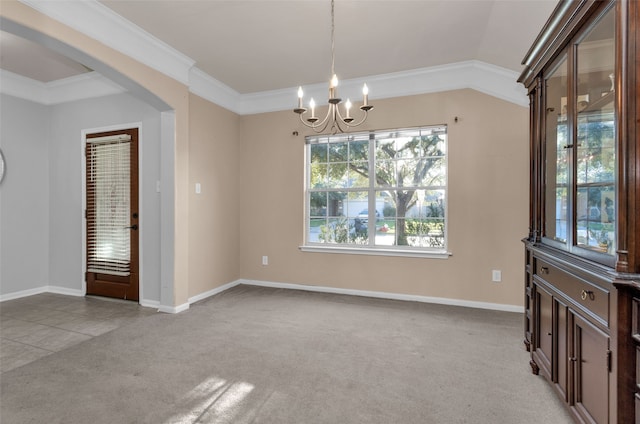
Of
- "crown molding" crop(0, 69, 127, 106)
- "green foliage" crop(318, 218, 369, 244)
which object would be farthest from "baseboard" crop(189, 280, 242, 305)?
"crown molding" crop(0, 69, 127, 106)

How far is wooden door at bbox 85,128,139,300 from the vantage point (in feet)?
13.2

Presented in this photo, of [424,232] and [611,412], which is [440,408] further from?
[424,232]

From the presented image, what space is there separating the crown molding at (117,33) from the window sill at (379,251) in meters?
2.62

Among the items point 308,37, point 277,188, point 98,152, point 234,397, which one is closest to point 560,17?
point 308,37

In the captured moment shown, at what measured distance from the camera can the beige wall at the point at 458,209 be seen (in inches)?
144

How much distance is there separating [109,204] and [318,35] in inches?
131

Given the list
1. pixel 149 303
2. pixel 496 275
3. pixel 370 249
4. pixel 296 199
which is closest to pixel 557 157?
pixel 496 275

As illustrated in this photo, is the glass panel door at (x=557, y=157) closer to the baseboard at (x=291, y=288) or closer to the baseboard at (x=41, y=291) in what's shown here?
the baseboard at (x=291, y=288)

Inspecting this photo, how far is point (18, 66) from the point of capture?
3834mm

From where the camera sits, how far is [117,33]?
9.45 feet

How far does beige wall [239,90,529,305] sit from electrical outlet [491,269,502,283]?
0.04 m

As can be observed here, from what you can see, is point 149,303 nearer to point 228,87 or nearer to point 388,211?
point 228,87

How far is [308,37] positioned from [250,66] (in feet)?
3.23

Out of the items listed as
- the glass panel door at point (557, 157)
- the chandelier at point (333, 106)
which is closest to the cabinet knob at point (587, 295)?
the glass panel door at point (557, 157)
